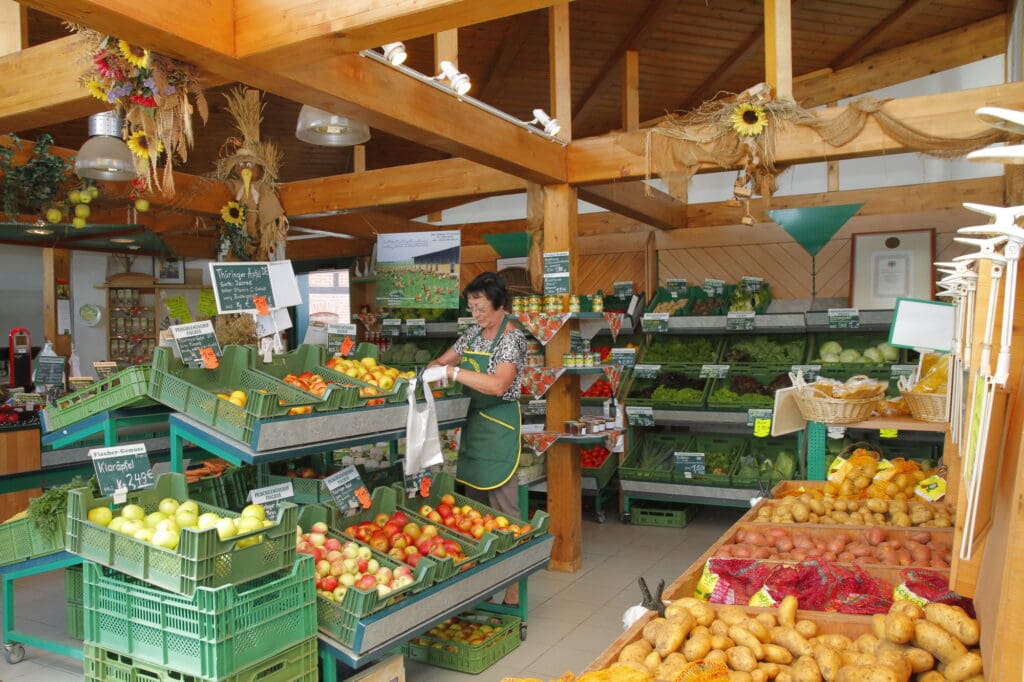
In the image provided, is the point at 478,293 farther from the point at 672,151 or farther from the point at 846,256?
the point at 846,256

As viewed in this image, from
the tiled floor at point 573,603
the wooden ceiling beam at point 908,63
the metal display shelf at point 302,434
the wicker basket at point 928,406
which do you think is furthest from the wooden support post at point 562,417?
the wooden ceiling beam at point 908,63

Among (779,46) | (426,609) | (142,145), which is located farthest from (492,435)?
(779,46)

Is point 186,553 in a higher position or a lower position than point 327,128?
lower

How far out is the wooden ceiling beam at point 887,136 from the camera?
4480mm

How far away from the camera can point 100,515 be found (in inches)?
124

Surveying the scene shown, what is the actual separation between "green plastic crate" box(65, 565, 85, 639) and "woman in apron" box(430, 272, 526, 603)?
2.12 metres

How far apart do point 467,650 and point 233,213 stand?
12.9ft

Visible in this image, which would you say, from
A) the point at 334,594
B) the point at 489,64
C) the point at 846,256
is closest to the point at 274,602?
the point at 334,594

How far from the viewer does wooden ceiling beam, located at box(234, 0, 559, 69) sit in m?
2.62

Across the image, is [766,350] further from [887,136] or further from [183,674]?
[183,674]

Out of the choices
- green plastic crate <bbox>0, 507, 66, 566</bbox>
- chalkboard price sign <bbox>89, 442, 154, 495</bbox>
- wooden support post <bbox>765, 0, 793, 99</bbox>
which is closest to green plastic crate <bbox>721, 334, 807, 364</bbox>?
wooden support post <bbox>765, 0, 793, 99</bbox>

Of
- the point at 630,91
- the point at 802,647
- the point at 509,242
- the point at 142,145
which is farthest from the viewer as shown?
the point at 509,242

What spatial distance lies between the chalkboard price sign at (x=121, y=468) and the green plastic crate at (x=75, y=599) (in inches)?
40.6

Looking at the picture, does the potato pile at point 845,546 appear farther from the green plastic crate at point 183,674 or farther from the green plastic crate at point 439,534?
the green plastic crate at point 183,674
